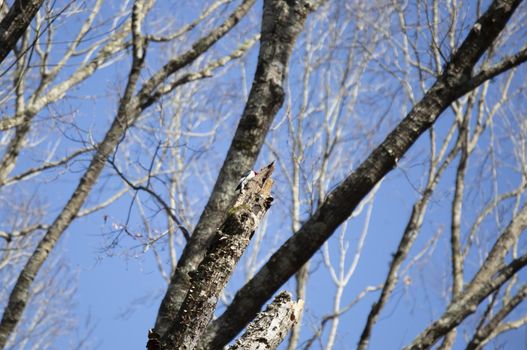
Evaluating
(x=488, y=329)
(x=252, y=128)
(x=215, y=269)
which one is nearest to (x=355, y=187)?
(x=252, y=128)

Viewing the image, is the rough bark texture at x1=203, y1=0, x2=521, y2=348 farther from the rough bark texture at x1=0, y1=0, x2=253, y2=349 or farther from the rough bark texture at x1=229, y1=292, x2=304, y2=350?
the rough bark texture at x1=0, y1=0, x2=253, y2=349

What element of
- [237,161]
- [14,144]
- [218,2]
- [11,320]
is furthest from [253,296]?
[218,2]

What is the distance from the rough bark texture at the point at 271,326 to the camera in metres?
2.07

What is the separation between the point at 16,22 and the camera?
243 cm

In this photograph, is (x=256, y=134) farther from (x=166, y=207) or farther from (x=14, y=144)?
(x=14, y=144)

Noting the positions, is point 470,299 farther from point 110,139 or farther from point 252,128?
point 110,139

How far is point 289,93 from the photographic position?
7.45 m

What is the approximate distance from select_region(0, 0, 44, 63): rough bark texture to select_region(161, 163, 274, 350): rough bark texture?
1184 mm

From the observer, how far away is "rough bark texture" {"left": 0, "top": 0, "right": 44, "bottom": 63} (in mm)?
2396

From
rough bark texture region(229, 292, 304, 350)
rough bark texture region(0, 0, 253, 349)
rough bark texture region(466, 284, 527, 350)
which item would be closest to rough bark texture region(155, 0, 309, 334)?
rough bark texture region(229, 292, 304, 350)

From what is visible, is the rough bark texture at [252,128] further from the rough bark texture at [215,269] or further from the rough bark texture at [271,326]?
the rough bark texture at [215,269]

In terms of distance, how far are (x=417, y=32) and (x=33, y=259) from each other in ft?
13.4

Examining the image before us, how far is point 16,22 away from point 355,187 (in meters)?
1.65

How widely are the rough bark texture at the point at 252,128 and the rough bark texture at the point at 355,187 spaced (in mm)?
303
